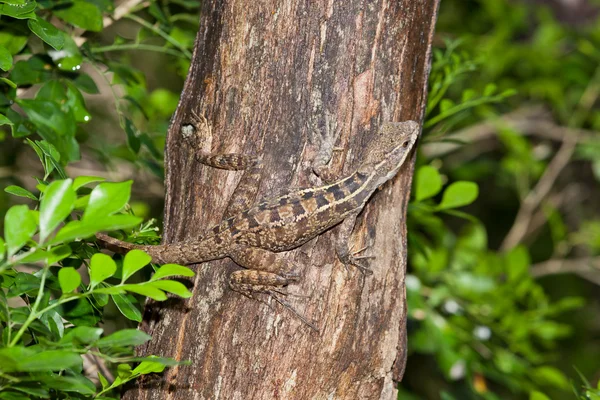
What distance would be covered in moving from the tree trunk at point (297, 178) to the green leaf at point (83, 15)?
0.80 m

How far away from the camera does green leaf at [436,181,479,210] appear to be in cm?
455

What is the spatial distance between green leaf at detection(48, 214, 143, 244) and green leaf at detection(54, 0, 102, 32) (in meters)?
2.26

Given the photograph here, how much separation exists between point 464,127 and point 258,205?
513cm

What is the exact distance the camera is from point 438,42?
8.26 meters

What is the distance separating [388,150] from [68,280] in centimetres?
201

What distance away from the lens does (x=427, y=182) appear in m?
4.50

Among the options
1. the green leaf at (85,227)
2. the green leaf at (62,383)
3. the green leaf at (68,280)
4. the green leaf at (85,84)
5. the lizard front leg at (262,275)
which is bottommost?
the green leaf at (62,383)

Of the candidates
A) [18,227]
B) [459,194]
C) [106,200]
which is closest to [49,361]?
[18,227]

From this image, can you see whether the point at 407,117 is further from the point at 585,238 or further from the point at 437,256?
the point at 585,238

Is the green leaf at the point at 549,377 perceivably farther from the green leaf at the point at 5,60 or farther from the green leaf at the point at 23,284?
the green leaf at the point at 5,60

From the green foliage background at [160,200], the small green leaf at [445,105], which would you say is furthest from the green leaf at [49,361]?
the small green leaf at [445,105]

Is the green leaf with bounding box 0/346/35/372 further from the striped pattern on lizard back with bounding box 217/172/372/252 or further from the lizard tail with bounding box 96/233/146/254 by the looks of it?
the striped pattern on lizard back with bounding box 217/172/372/252

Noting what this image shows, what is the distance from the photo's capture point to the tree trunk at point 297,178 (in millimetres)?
3338

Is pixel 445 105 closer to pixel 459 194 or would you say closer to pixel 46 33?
pixel 459 194
